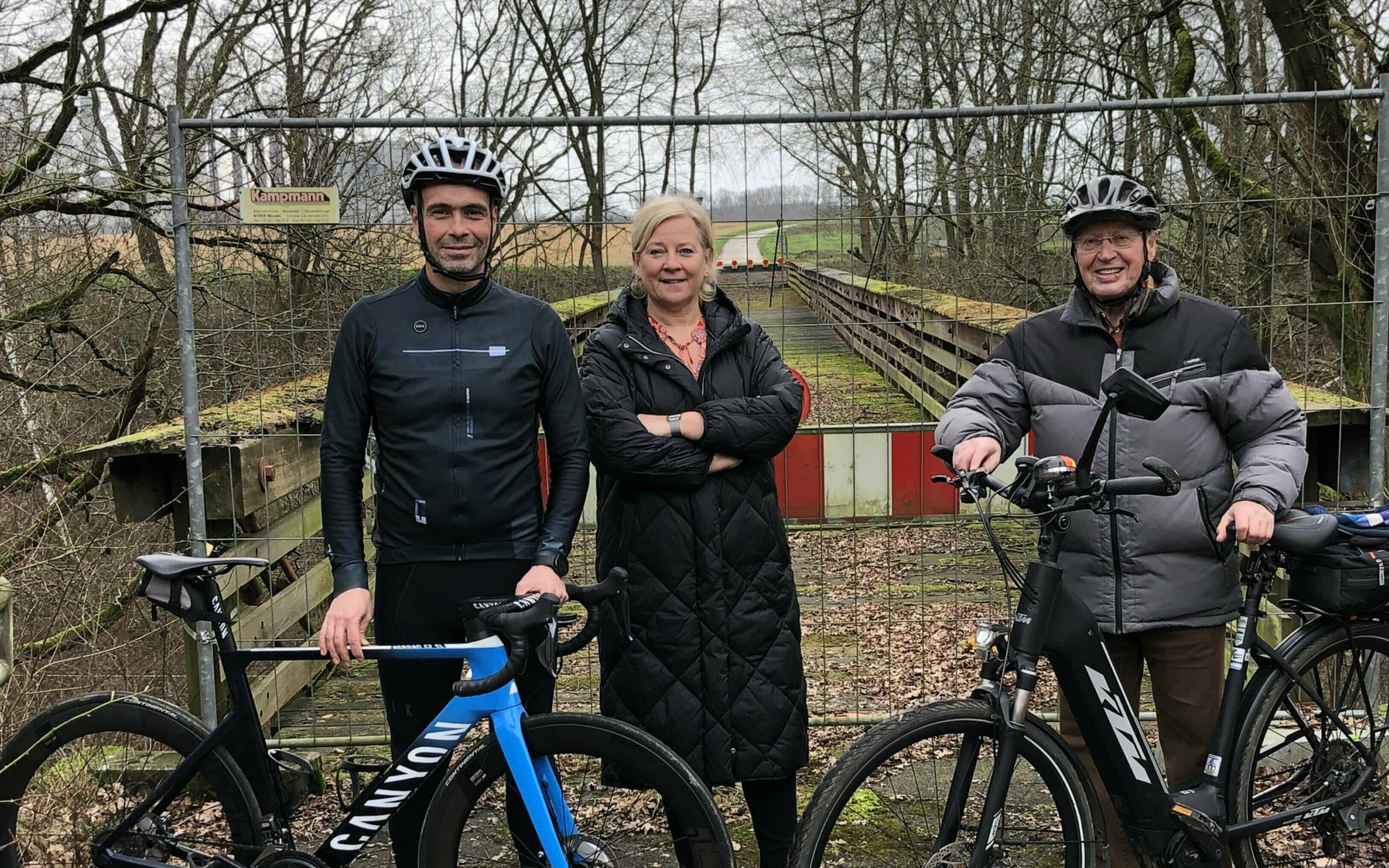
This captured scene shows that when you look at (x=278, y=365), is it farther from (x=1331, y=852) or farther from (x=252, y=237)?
(x=1331, y=852)

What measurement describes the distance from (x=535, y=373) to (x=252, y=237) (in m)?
1.82

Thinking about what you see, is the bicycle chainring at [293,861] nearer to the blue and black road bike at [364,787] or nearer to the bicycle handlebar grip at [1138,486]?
the blue and black road bike at [364,787]

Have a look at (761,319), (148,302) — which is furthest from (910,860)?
(148,302)

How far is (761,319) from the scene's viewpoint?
426cm

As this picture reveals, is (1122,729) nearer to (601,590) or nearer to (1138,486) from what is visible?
(1138,486)

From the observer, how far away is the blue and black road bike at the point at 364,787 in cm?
265

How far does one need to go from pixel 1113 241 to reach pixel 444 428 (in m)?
1.77

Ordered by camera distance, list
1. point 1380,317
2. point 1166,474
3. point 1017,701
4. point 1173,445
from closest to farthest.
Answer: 1. point 1166,474
2. point 1017,701
3. point 1173,445
4. point 1380,317

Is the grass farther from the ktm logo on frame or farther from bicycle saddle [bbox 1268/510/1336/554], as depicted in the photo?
the ktm logo on frame

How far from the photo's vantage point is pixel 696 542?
298cm

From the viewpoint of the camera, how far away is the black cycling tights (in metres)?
2.83

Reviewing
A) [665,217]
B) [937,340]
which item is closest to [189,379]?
[665,217]

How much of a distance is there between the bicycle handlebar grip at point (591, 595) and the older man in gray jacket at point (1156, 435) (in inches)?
34.9

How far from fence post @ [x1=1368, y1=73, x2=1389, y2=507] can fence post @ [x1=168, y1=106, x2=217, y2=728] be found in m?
4.08
